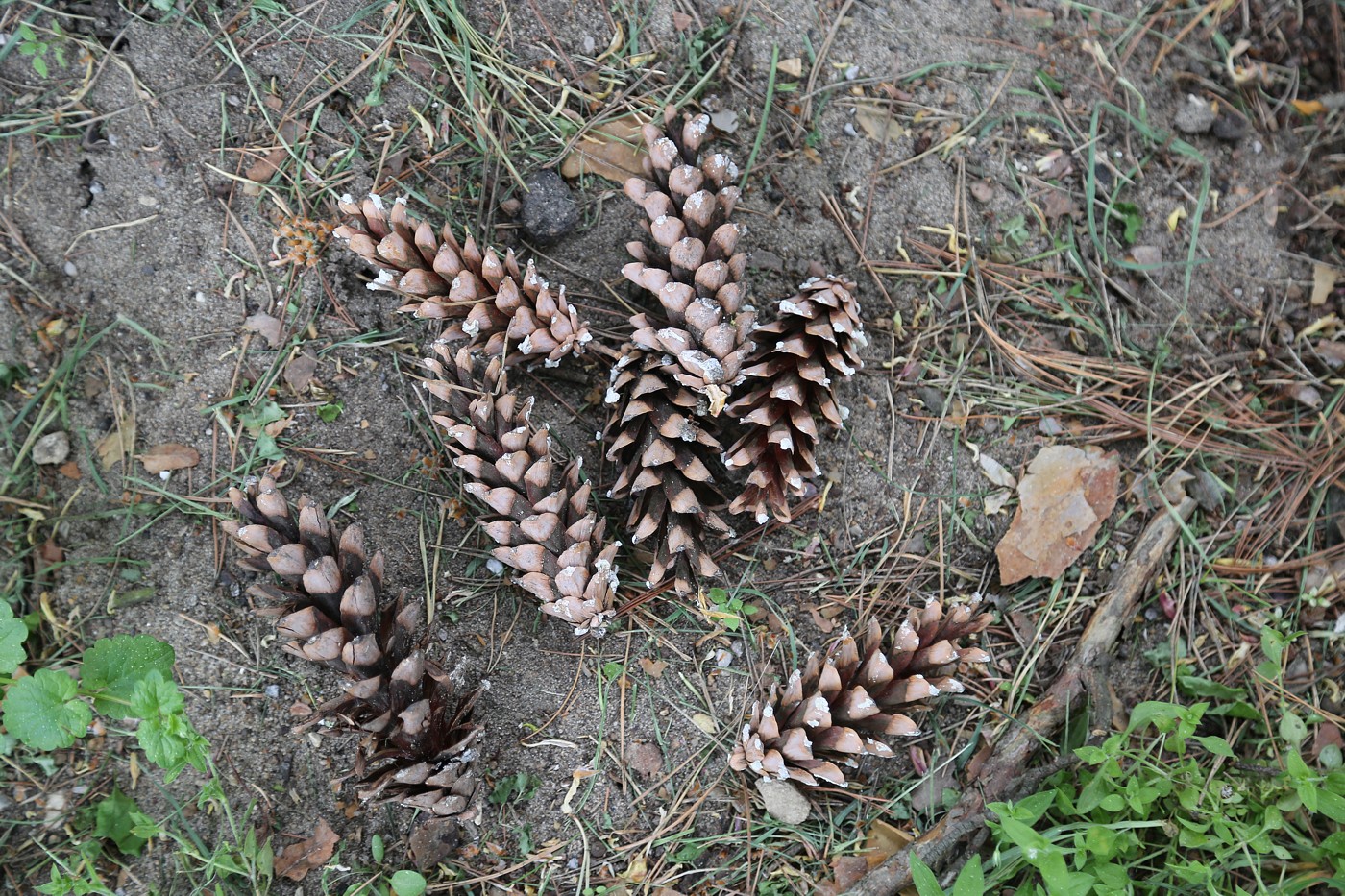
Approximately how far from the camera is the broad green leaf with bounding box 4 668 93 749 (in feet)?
5.51

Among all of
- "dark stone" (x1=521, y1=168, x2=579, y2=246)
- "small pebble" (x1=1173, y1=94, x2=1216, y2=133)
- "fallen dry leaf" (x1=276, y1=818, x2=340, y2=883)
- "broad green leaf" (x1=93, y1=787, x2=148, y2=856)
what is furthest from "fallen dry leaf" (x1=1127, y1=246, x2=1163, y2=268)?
"broad green leaf" (x1=93, y1=787, x2=148, y2=856)

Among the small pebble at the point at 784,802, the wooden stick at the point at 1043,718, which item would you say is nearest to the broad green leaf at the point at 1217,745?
the wooden stick at the point at 1043,718

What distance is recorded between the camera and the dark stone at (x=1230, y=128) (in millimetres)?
2400

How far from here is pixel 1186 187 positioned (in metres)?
2.39

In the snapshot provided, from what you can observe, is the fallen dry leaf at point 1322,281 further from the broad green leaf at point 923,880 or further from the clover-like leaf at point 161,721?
the clover-like leaf at point 161,721

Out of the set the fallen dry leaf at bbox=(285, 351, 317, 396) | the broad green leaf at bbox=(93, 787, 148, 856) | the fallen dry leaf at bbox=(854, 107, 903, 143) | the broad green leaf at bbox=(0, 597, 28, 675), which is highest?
the fallen dry leaf at bbox=(854, 107, 903, 143)

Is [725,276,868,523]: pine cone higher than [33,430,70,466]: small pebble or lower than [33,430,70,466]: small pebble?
higher

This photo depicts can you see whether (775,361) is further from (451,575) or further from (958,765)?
(958,765)

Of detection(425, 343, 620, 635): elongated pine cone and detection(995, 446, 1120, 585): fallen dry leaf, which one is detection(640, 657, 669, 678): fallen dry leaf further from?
detection(995, 446, 1120, 585): fallen dry leaf

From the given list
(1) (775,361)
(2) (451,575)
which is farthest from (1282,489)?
(2) (451,575)

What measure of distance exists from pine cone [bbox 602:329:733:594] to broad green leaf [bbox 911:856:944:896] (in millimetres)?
732

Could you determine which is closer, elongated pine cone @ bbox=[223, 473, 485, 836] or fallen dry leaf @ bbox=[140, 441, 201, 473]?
elongated pine cone @ bbox=[223, 473, 485, 836]

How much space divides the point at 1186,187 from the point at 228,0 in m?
2.46

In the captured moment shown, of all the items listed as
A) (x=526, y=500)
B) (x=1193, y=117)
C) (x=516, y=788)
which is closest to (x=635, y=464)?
(x=526, y=500)
